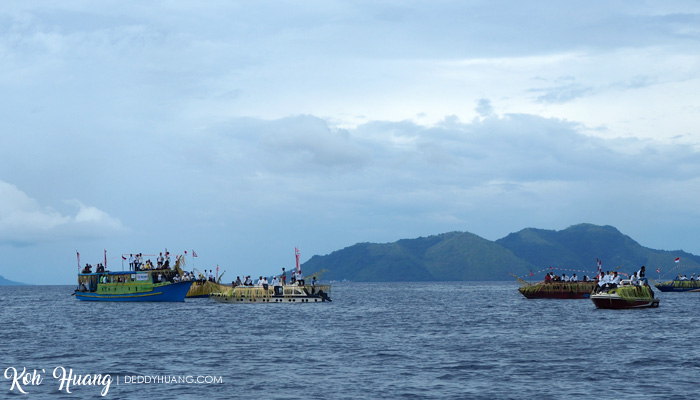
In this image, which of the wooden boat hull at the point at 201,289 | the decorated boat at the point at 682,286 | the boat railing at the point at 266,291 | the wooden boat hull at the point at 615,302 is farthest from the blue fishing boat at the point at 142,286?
the decorated boat at the point at 682,286

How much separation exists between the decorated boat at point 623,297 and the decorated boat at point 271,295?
3522 centimetres

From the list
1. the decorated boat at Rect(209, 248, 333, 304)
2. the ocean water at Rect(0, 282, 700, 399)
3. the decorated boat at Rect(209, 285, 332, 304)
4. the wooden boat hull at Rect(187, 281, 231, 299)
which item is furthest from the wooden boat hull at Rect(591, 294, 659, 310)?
the wooden boat hull at Rect(187, 281, 231, 299)

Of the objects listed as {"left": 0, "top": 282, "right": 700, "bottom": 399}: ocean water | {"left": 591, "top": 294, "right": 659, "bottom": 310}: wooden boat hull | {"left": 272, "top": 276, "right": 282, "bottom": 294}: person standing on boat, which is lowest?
{"left": 0, "top": 282, "right": 700, "bottom": 399}: ocean water

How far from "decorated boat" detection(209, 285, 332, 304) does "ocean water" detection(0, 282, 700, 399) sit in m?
22.5

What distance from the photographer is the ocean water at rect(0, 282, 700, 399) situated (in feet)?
105

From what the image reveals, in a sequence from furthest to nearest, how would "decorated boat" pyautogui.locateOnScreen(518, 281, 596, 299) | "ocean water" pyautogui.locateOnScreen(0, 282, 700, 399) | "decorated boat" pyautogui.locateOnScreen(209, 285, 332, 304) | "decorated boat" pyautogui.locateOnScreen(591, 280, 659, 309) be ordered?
"decorated boat" pyautogui.locateOnScreen(518, 281, 596, 299)
"decorated boat" pyautogui.locateOnScreen(209, 285, 332, 304)
"decorated boat" pyautogui.locateOnScreen(591, 280, 659, 309)
"ocean water" pyautogui.locateOnScreen(0, 282, 700, 399)

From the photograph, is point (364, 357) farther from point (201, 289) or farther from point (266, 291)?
point (201, 289)

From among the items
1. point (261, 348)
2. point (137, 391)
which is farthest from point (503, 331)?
point (137, 391)

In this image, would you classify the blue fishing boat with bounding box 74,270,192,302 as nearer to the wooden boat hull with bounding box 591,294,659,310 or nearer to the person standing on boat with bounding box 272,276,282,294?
the person standing on boat with bounding box 272,276,282,294

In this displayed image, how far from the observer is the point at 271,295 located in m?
93.6

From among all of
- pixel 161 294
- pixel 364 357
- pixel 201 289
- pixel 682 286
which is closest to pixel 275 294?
pixel 161 294

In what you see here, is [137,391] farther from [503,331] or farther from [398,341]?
[503,331]

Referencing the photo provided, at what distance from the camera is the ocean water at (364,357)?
105 ft

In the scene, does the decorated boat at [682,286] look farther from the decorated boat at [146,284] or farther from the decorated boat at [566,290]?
the decorated boat at [146,284]
